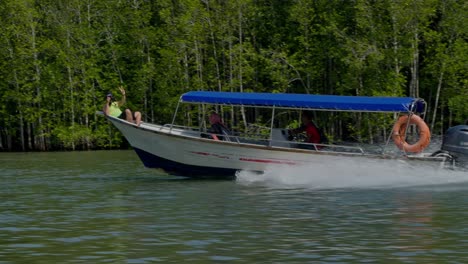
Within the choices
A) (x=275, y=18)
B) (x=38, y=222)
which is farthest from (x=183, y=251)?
(x=275, y=18)

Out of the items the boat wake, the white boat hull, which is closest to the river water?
the boat wake

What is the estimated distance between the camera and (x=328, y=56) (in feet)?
179

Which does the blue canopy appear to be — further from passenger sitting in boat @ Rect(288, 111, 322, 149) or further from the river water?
the river water

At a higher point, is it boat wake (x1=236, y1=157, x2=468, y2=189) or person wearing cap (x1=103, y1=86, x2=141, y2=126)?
person wearing cap (x1=103, y1=86, x2=141, y2=126)

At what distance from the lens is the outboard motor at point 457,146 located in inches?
947

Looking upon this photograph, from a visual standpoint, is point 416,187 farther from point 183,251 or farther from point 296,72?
point 296,72

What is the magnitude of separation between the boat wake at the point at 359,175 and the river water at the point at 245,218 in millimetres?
26

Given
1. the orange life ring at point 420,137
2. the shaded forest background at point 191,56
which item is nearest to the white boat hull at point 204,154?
the orange life ring at point 420,137

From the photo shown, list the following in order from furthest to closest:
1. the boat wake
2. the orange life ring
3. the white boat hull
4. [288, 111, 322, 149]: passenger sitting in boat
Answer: [288, 111, 322, 149]: passenger sitting in boat → the white boat hull → the orange life ring → the boat wake

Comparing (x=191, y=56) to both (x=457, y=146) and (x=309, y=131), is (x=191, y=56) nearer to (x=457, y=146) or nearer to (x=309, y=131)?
(x=309, y=131)

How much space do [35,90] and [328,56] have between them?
1852cm

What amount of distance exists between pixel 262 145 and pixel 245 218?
811 cm

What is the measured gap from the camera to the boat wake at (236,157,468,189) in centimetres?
2459

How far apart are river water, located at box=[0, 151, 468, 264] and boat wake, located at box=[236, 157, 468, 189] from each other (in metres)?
0.03
